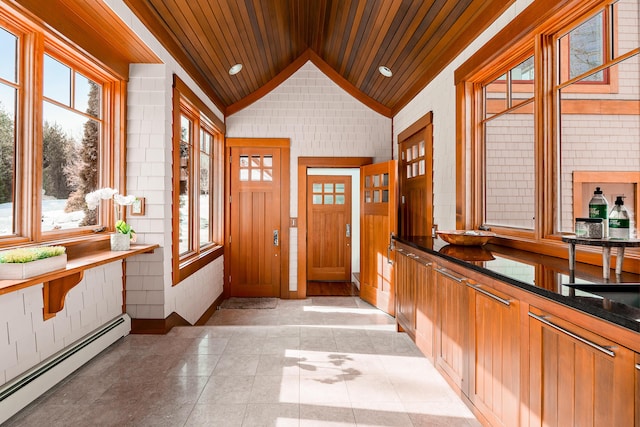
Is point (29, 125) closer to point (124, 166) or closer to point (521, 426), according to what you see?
point (124, 166)

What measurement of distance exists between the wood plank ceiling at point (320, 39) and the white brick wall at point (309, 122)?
6.2 inches

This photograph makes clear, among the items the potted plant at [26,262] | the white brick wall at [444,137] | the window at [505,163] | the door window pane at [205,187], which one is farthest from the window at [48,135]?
the window at [505,163]

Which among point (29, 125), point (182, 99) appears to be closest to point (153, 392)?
point (29, 125)

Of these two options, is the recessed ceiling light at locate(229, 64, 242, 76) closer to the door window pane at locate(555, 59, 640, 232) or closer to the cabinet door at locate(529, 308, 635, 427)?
the door window pane at locate(555, 59, 640, 232)

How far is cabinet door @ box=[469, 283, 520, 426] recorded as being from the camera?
166 centimetres

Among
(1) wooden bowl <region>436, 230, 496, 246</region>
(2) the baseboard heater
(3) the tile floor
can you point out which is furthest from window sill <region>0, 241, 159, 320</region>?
(1) wooden bowl <region>436, 230, 496, 246</region>

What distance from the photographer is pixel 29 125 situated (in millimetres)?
→ 2326

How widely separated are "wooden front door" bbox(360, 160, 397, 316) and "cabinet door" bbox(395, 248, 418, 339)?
1215 millimetres

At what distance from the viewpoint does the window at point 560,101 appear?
6.85 feet

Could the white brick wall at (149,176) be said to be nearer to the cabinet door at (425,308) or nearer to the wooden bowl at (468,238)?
the cabinet door at (425,308)

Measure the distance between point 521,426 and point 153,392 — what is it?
2146 mm

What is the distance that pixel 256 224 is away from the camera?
18.8 feet

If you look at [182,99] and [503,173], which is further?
[182,99]

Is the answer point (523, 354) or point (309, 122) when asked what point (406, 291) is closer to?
point (523, 354)
